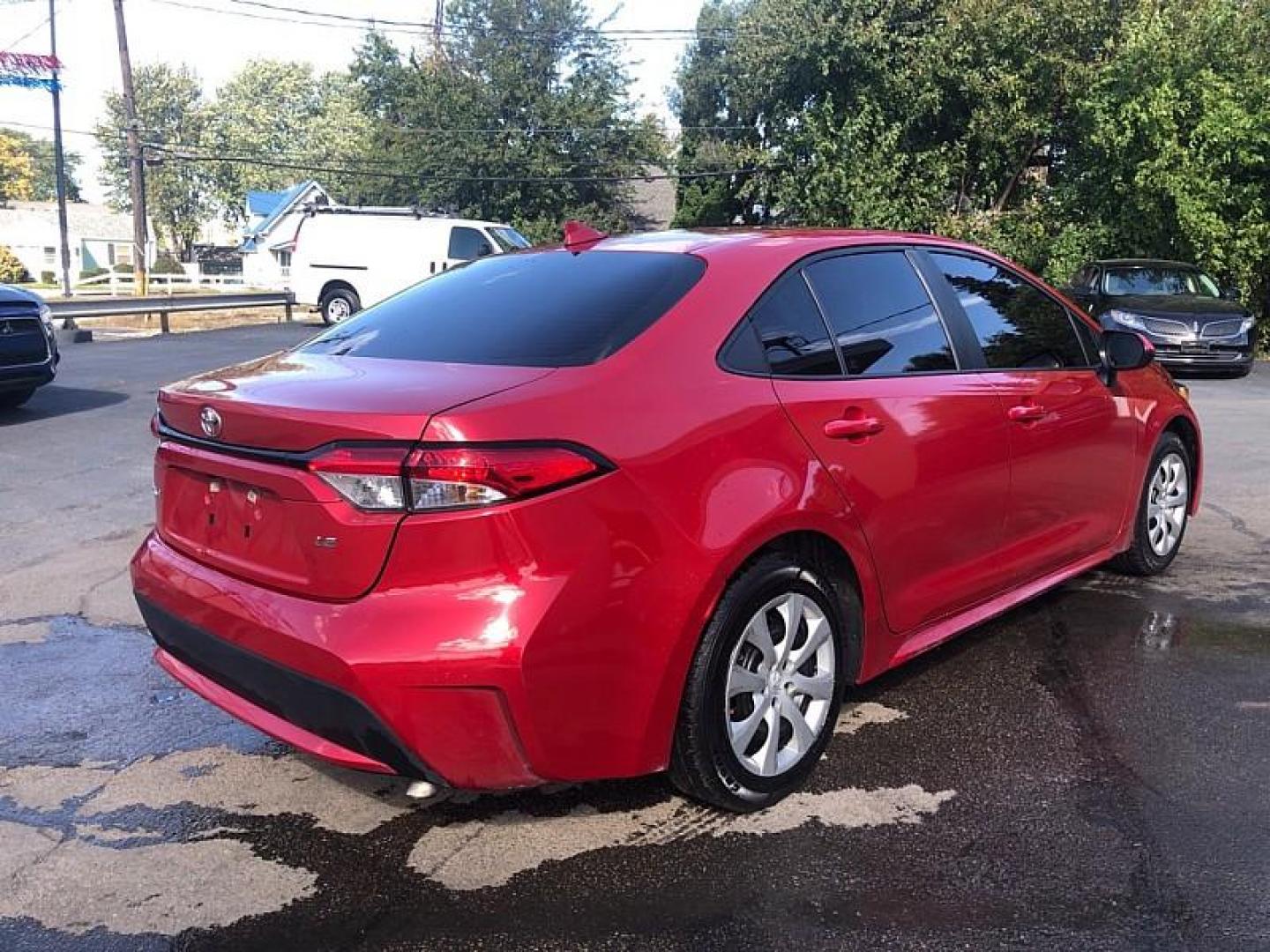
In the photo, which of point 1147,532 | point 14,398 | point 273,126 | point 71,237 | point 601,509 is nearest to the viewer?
point 601,509

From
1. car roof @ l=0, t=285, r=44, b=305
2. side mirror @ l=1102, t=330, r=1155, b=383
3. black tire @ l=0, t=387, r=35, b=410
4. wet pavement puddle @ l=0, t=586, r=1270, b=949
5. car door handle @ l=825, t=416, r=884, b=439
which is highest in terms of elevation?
side mirror @ l=1102, t=330, r=1155, b=383

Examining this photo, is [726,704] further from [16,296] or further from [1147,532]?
[16,296]

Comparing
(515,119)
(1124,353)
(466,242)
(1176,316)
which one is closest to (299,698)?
(1124,353)

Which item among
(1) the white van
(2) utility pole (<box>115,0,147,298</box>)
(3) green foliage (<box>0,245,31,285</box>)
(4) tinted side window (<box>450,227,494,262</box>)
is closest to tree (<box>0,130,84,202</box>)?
(3) green foliage (<box>0,245,31,285</box>)

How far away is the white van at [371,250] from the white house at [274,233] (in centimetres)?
3312

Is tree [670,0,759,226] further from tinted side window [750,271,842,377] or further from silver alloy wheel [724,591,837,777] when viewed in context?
silver alloy wheel [724,591,837,777]

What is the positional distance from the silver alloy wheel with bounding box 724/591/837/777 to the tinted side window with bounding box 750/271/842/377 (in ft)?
2.27

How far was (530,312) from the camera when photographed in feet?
11.0

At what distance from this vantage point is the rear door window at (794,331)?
129 inches

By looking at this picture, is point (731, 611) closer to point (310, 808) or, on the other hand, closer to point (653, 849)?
point (653, 849)

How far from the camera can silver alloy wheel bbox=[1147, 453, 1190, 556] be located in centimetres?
532

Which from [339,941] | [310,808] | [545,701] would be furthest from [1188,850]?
[310,808]

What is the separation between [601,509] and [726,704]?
729mm

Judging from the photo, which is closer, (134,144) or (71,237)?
(134,144)
